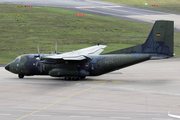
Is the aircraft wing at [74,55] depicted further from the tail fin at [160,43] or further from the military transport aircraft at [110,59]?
the tail fin at [160,43]

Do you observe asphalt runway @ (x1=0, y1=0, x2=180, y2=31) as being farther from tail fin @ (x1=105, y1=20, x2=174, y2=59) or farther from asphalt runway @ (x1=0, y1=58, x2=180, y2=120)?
asphalt runway @ (x1=0, y1=58, x2=180, y2=120)

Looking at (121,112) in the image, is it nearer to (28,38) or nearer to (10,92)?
(10,92)

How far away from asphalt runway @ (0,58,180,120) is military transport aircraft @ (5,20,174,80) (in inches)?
47.0

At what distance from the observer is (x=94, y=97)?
25594 millimetres

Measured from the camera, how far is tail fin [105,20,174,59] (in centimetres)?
3200

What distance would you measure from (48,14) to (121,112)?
2847 inches

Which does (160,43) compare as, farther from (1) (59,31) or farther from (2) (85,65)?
(1) (59,31)

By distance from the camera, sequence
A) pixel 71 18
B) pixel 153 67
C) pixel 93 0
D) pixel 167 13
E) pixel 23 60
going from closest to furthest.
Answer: pixel 23 60 → pixel 153 67 → pixel 71 18 → pixel 167 13 → pixel 93 0

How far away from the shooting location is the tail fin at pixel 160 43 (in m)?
32.0

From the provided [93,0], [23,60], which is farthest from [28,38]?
[93,0]

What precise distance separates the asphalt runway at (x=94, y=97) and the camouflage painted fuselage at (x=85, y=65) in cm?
105

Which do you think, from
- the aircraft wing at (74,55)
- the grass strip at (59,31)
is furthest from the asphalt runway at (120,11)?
the aircraft wing at (74,55)

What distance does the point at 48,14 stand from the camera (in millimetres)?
89375

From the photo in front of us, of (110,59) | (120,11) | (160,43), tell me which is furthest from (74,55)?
(120,11)
